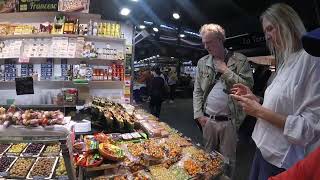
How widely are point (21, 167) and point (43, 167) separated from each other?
0.18 metres

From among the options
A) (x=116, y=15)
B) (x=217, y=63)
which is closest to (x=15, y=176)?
(x=217, y=63)

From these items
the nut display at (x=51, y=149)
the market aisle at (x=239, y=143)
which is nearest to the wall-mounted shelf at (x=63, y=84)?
the market aisle at (x=239, y=143)

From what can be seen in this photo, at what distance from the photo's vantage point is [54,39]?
582 centimetres

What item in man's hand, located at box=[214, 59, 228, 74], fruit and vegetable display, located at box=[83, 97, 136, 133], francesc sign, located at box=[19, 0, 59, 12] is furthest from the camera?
francesc sign, located at box=[19, 0, 59, 12]

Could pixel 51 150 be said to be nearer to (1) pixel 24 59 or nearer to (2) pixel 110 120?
(2) pixel 110 120

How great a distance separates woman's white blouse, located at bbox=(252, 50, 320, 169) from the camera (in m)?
1.87

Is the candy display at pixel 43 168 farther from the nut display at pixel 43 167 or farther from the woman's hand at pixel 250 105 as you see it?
the woman's hand at pixel 250 105

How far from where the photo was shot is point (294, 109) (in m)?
1.96

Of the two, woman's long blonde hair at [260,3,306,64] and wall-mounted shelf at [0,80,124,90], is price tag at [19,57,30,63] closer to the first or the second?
wall-mounted shelf at [0,80,124,90]

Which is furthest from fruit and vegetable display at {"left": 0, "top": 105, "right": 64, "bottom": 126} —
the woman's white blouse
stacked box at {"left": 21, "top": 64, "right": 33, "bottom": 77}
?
stacked box at {"left": 21, "top": 64, "right": 33, "bottom": 77}

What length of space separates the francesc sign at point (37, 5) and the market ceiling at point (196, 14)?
2.61ft

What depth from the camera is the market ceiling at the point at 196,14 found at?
22.8 feet

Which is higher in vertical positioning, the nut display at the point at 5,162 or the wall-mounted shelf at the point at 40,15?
the wall-mounted shelf at the point at 40,15

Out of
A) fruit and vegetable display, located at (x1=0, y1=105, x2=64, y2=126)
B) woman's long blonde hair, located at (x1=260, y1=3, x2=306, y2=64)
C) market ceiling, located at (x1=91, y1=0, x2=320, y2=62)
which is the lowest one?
fruit and vegetable display, located at (x1=0, y1=105, x2=64, y2=126)
